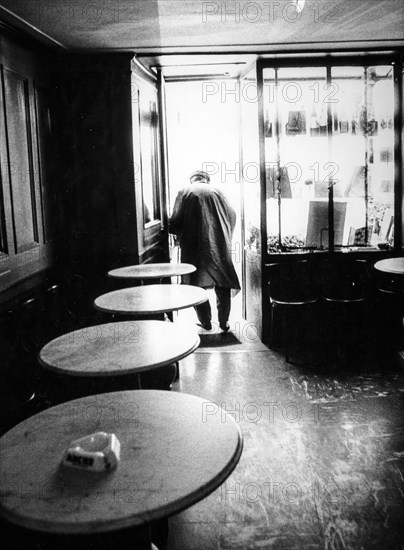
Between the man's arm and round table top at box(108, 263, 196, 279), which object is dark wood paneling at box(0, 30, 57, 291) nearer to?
round table top at box(108, 263, 196, 279)

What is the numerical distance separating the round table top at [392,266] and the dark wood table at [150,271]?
1.64 m

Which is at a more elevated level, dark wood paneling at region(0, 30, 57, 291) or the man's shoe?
dark wood paneling at region(0, 30, 57, 291)

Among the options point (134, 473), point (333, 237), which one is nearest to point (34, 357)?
point (134, 473)

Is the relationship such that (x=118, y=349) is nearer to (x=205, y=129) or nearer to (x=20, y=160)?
(x=20, y=160)

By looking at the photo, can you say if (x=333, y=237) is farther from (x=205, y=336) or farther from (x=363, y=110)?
(x=205, y=336)

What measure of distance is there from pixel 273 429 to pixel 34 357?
172cm

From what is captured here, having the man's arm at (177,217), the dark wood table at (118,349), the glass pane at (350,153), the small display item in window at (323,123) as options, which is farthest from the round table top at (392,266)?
the man's arm at (177,217)

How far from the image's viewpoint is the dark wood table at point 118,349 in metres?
2.46

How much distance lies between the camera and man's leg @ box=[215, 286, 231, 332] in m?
6.31

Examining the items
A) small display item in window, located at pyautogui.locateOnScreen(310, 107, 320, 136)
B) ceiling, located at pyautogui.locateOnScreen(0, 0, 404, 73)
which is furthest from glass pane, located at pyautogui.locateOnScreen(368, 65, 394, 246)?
small display item in window, located at pyautogui.locateOnScreen(310, 107, 320, 136)

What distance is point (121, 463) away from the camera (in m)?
1.65

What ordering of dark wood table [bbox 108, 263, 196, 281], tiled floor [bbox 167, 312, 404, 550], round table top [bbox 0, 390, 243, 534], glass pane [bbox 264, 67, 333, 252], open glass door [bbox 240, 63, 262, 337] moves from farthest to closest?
open glass door [bbox 240, 63, 262, 337] < glass pane [bbox 264, 67, 333, 252] < dark wood table [bbox 108, 263, 196, 281] < tiled floor [bbox 167, 312, 404, 550] < round table top [bbox 0, 390, 243, 534]

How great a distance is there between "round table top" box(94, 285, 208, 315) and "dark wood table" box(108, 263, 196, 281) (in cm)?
43

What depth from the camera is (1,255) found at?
12.5 feet
